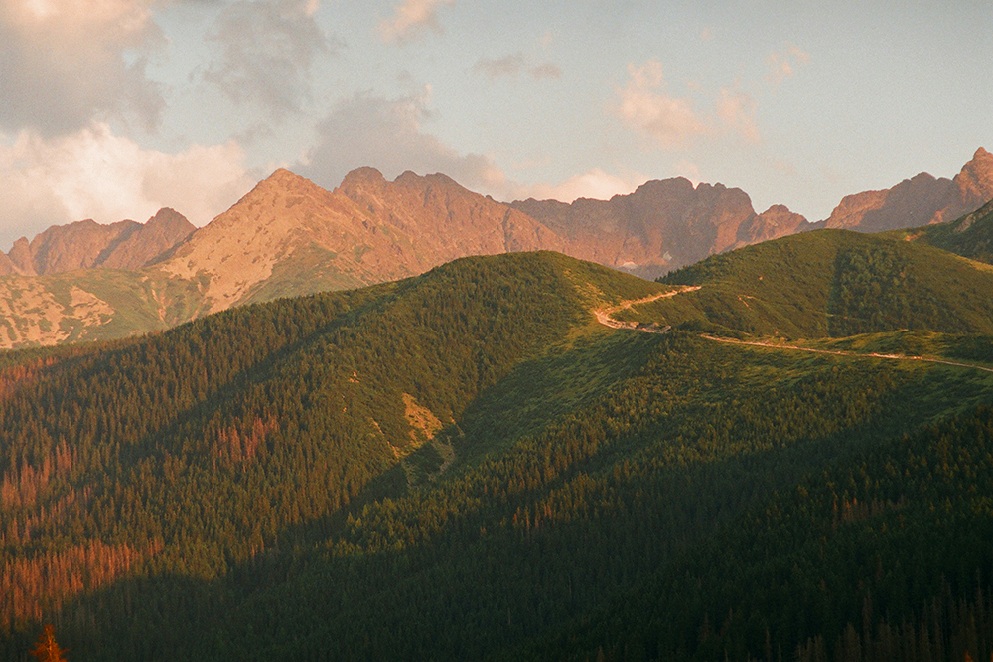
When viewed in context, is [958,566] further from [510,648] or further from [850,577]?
[510,648]

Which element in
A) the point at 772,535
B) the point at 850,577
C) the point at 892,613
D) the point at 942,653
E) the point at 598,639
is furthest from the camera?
the point at 772,535

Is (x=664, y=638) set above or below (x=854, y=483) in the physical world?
below

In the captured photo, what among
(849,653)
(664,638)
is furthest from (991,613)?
(664,638)

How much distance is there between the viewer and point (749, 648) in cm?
15575

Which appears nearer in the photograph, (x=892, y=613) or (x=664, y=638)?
(x=892, y=613)

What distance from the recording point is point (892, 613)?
14725 centimetres

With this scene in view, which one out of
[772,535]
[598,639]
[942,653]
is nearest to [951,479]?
[772,535]

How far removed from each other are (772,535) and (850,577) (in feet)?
91.4

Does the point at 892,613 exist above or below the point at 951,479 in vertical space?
below

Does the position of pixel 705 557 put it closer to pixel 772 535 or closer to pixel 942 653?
pixel 772 535

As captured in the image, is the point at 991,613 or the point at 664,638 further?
the point at 664,638

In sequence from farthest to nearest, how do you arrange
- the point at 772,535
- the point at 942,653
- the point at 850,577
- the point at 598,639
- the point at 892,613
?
1. the point at 772,535
2. the point at 598,639
3. the point at 850,577
4. the point at 892,613
5. the point at 942,653

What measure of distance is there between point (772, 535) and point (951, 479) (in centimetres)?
3435

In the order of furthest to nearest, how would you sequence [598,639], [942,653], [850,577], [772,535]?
[772,535] < [598,639] < [850,577] < [942,653]
